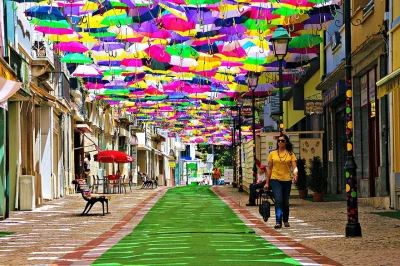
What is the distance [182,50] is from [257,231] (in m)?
14.3

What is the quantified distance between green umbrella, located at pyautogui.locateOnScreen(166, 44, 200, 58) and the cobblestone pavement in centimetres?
651

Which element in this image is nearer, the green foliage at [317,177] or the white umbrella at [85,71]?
the green foliage at [317,177]

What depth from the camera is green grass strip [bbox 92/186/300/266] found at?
10.9m

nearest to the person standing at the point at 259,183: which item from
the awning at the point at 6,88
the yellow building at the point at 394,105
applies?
the yellow building at the point at 394,105

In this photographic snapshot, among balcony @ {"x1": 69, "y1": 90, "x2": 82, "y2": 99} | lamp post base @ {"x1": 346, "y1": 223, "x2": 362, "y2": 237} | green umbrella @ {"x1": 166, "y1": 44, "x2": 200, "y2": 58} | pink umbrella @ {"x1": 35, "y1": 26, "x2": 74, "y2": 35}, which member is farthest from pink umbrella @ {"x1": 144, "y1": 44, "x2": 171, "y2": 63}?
lamp post base @ {"x1": 346, "y1": 223, "x2": 362, "y2": 237}

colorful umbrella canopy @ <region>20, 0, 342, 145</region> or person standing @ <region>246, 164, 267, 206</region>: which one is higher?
colorful umbrella canopy @ <region>20, 0, 342, 145</region>

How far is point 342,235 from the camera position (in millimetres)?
15219

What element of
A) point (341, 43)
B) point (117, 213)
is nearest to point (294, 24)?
point (341, 43)

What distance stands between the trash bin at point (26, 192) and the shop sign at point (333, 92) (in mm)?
10566

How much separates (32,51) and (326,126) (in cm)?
1268

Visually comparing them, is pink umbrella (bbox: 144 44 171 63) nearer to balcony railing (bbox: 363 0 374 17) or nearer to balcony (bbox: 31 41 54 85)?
balcony (bbox: 31 41 54 85)

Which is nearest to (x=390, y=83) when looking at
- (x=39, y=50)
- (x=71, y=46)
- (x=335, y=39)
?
(x=71, y=46)

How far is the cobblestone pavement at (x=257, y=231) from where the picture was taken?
11.8 metres

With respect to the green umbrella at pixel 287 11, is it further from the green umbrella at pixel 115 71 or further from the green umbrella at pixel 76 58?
the green umbrella at pixel 115 71
